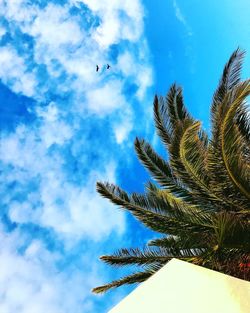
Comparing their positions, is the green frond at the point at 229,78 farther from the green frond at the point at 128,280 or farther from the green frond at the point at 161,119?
the green frond at the point at 128,280

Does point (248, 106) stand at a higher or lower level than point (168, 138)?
lower

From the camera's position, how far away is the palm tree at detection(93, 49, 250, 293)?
632 cm

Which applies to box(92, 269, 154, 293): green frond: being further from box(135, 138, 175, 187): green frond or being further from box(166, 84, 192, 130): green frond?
box(166, 84, 192, 130): green frond

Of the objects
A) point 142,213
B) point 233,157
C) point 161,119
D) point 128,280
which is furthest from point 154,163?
point 233,157

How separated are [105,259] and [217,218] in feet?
12.3

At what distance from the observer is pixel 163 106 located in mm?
9602

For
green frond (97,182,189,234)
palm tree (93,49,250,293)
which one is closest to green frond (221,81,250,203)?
palm tree (93,49,250,293)

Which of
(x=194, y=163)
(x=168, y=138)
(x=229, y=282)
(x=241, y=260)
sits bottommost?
(x=229, y=282)

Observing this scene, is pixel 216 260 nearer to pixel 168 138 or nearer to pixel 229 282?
pixel 168 138

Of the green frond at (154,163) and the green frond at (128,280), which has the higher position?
the green frond at (154,163)

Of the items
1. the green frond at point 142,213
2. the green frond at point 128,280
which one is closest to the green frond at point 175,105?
the green frond at point 142,213

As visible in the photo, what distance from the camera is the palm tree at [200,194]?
20.7 ft

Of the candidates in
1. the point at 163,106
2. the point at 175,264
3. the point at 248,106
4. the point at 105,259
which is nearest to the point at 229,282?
the point at 175,264

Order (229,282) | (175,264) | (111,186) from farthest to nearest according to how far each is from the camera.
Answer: (111,186)
(175,264)
(229,282)
